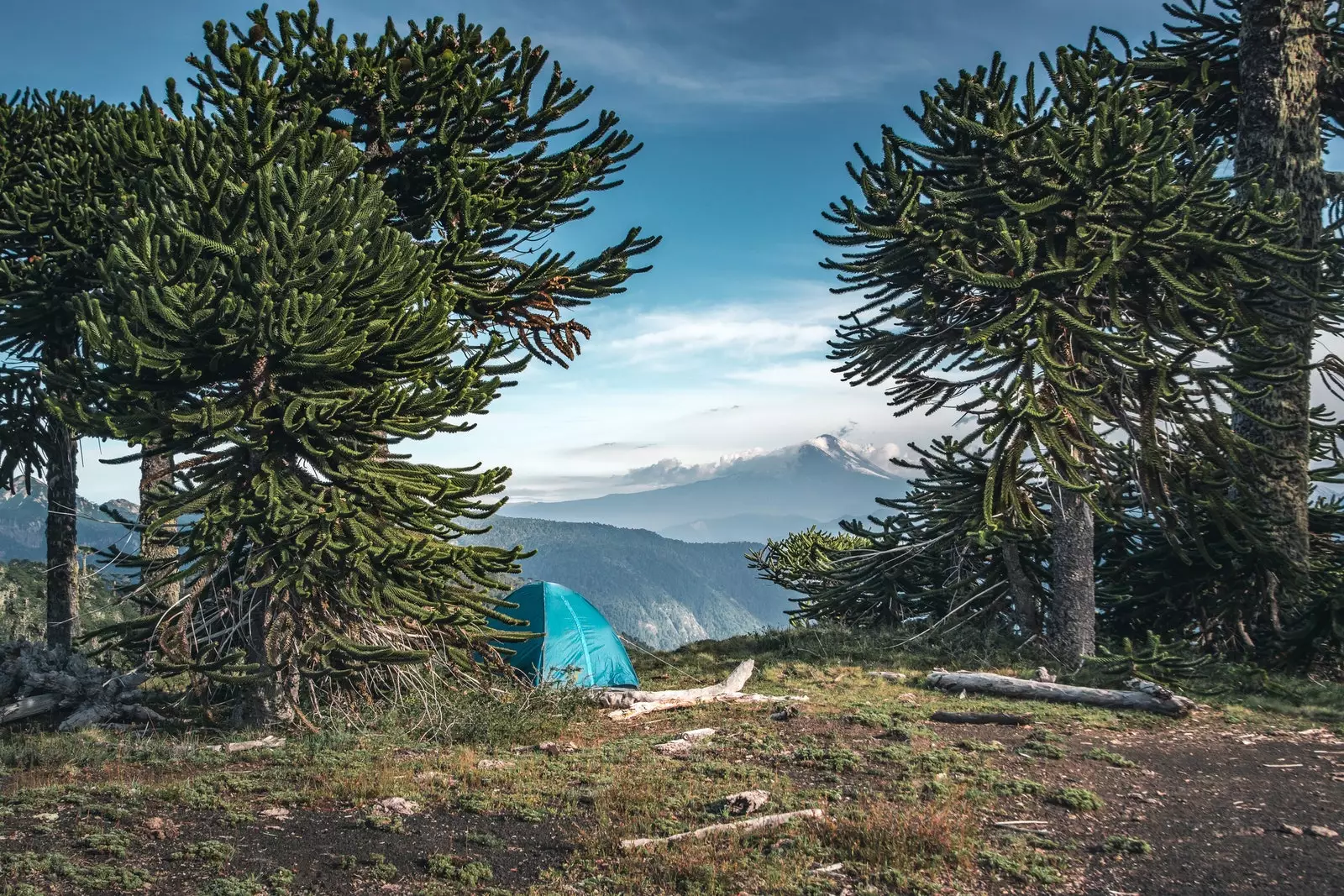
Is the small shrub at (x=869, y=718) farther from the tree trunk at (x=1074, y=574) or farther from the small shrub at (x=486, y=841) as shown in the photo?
the small shrub at (x=486, y=841)

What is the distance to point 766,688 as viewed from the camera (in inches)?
539

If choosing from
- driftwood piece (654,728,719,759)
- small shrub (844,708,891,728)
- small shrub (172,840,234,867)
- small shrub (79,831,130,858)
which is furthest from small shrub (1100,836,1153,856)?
small shrub (79,831,130,858)

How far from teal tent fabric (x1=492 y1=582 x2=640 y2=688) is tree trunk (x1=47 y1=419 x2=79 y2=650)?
Answer: 835cm

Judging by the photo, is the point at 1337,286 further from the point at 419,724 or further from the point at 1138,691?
the point at 419,724

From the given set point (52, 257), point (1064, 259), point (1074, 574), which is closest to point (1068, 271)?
point (1064, 259)

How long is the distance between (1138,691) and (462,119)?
12.4m

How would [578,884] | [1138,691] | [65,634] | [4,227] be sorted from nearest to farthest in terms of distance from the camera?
1. [578,884]
2. [1138,691]
3. [4,227]
4. [65,634]

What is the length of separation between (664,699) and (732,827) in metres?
5.82

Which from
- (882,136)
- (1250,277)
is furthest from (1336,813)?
(882,136)

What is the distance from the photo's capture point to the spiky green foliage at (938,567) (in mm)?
15891

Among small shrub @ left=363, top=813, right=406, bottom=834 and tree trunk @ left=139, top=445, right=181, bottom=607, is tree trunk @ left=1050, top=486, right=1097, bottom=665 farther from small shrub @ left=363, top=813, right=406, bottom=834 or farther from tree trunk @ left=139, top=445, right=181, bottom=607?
tree trunk @ left=139, top=445, right=181, bottom=607

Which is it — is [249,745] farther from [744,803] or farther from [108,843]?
[744,803]

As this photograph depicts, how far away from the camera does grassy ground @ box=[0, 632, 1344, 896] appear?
5.89m

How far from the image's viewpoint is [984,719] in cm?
1072
